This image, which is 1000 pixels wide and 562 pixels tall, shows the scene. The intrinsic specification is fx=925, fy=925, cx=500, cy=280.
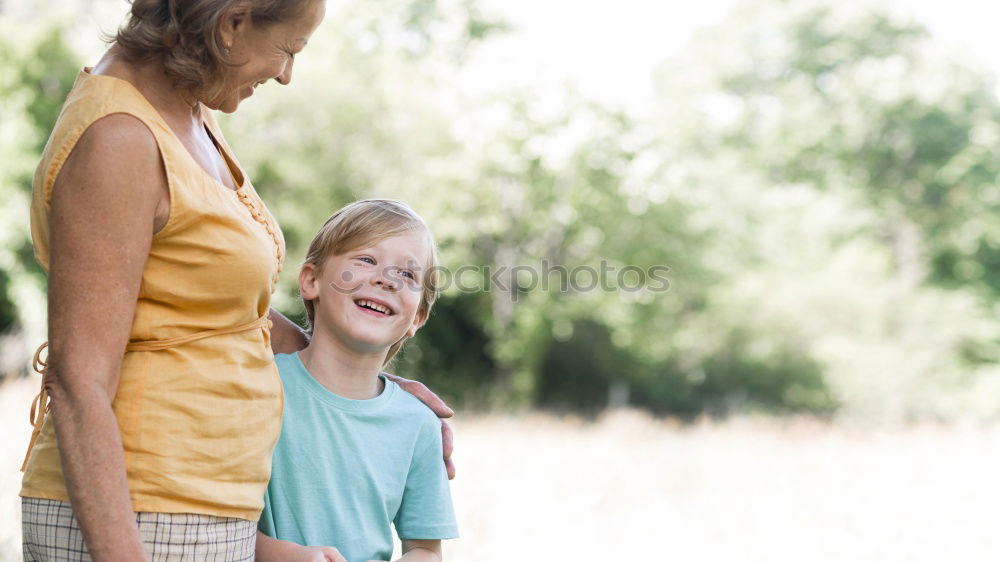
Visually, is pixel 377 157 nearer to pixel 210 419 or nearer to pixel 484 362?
pixel 484 362

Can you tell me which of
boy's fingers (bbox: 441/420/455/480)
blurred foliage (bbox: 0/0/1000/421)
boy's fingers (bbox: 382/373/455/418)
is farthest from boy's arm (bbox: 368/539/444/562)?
blurred foliage (bbox: 0/0/1000/421)

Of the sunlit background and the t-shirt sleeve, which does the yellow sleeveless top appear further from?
the sunlit background

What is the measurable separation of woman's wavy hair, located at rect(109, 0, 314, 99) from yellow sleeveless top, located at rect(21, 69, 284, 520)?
9 cm

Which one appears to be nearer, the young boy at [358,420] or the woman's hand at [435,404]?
the young boy at [358,420]

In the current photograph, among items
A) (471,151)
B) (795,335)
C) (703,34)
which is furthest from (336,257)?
(703,34)

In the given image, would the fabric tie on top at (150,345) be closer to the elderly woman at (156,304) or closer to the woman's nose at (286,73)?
the elderly woman at (156,304)

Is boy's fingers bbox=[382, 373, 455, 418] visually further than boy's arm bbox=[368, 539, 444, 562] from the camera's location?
Yes

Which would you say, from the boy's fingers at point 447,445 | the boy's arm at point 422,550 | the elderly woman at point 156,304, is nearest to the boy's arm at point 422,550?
the boy's arm at point 422,550

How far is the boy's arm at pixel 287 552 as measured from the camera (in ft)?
5.41

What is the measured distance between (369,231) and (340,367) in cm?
29

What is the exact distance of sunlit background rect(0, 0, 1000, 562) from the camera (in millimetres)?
8070

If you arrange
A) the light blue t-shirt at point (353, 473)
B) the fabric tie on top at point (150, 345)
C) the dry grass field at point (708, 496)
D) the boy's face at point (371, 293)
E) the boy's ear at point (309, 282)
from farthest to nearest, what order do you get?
1. the dry grass field at point (708, 496)
2. the boy's ear at point (309, 282)
3. the boy's face at point (371, 293)
4. the light blue t-shirt at point (353, 473)
5. the fabric tie on top at point (150, 345)

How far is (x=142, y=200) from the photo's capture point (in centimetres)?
131

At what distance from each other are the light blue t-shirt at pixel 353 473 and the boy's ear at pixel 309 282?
0.45 ft
